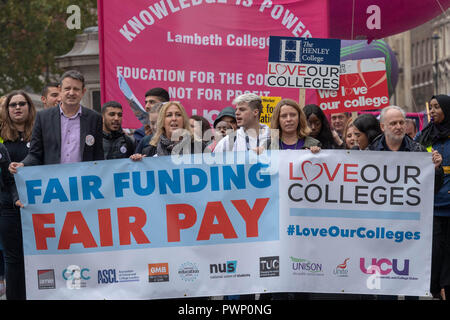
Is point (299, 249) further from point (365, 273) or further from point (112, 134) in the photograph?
point (112, 134)

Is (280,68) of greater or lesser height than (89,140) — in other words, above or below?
above

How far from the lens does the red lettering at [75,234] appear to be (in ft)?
26.5

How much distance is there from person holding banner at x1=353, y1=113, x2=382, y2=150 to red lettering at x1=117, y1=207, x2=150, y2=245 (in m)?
2.78

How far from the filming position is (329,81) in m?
10.3

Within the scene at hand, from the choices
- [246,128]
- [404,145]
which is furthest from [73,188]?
[404,145]

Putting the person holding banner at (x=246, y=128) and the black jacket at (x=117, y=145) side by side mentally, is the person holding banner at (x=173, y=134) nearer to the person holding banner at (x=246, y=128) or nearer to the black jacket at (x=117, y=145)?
the person holding banner at (x=246, y=128)

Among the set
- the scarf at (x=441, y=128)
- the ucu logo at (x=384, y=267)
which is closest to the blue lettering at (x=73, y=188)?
the ucu logo at (x=384, y=267)

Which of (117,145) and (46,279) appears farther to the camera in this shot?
(117,145)

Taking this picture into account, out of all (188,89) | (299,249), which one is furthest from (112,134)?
(299,249)

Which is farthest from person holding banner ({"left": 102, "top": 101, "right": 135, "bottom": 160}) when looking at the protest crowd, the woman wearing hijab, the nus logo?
the woman wearing hijab

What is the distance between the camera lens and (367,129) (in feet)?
32.2

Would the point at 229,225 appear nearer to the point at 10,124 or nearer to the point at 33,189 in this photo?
the point at 33,189

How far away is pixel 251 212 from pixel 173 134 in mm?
993
